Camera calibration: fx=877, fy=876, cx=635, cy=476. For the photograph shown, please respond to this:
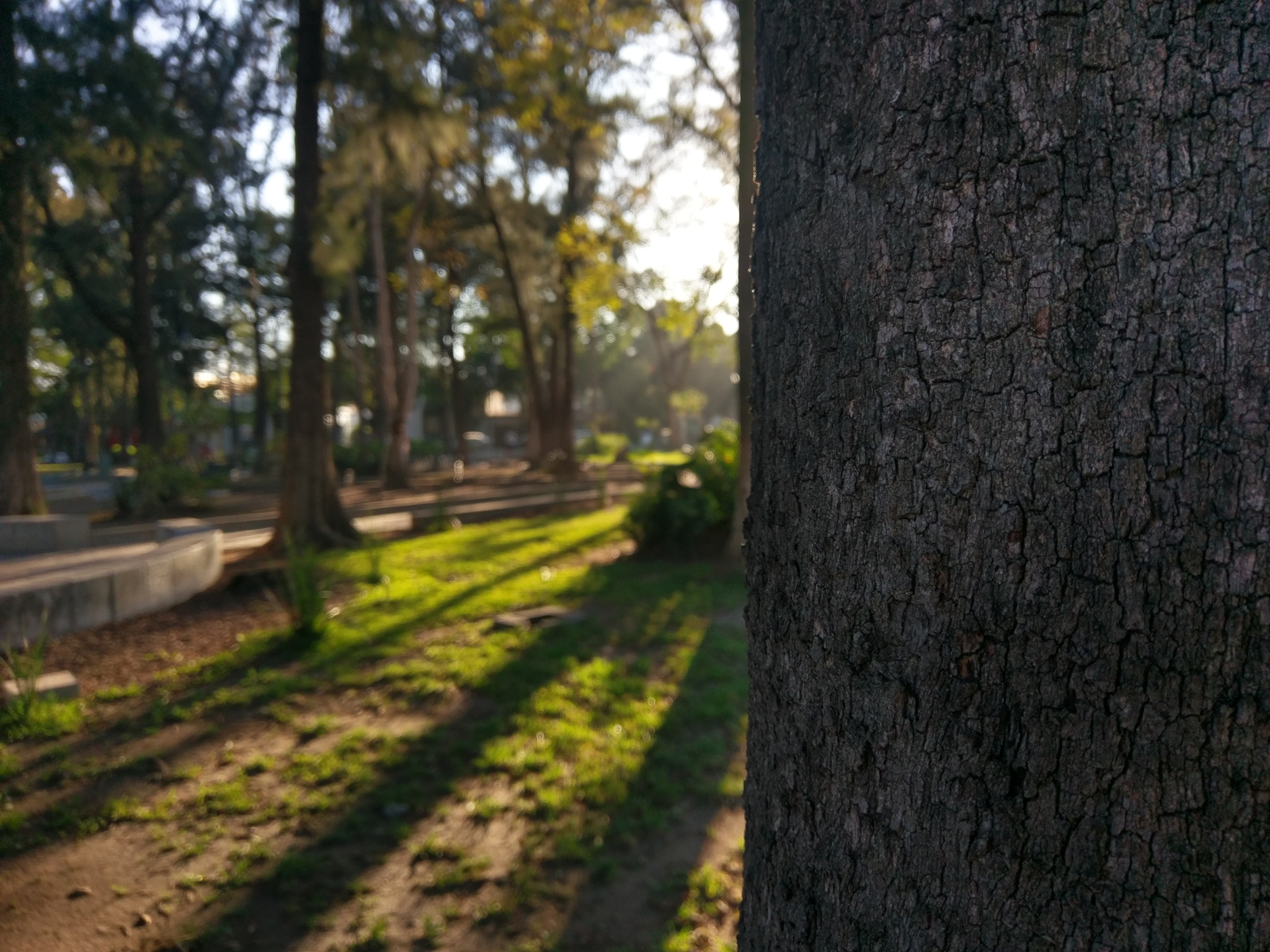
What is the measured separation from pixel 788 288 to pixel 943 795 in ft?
2.57

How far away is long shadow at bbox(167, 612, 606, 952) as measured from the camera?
2965mm

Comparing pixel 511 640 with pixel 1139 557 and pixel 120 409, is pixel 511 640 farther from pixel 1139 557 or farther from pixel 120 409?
pixel 120 409

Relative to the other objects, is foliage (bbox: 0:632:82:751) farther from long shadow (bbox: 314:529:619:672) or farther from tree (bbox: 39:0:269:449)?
tree (bbox: 39:0:269:449)

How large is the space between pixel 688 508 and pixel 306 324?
4.91 meters

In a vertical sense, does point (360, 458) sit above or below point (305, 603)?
above

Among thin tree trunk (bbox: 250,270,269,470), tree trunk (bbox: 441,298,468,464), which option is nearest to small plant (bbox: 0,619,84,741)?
tree trunk (bbox: 441,298,468,464)

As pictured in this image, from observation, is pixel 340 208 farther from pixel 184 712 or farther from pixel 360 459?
pixel 360 459

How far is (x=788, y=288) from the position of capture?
1396 millimetres

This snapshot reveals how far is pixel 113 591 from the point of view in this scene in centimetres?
676

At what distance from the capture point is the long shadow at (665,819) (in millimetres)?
3074

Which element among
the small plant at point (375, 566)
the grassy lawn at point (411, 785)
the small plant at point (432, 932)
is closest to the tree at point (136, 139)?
the small plant at point (375, 566)

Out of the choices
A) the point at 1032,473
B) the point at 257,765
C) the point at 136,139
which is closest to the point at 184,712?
the point at 257,765

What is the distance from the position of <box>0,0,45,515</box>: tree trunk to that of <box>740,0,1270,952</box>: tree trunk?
1248cm

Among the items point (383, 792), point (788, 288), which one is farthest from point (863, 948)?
point (383, 792)
